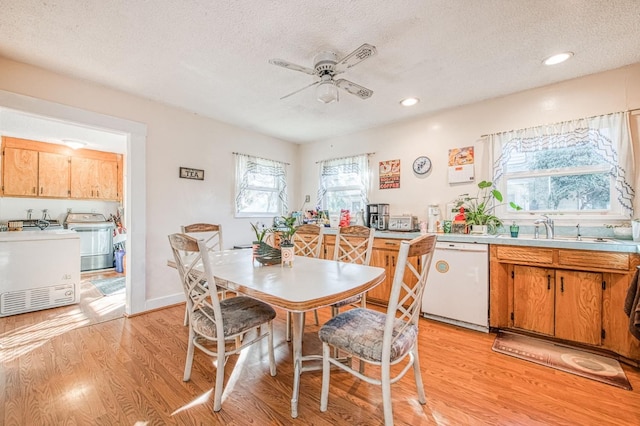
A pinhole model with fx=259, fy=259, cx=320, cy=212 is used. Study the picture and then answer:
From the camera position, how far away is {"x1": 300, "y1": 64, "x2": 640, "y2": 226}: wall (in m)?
2.44

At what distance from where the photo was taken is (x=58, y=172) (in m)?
4.67

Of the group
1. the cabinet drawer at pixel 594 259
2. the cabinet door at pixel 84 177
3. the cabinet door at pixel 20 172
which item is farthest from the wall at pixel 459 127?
the cabinet door at pixel 20 172

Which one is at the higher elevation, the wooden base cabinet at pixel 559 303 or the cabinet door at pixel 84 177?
the cabinet door at pixel 84 177

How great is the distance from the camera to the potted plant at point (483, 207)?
9.53 ft

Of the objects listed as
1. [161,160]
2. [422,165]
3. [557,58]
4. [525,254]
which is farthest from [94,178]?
[557,58]

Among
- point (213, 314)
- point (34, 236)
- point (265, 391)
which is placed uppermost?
point (34, 236)

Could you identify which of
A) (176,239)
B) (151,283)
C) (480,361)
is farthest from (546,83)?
(151,283)

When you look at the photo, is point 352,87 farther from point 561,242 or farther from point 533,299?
point 533,299

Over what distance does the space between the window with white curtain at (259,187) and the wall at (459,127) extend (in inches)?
34.5

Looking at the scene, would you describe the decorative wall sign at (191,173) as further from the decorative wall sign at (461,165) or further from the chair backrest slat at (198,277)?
the decorative wall sign at (461,165)

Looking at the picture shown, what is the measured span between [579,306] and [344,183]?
3.12 meters

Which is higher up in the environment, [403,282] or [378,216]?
[378,216]

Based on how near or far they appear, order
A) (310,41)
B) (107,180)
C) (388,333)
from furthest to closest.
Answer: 1. (107,180)
2. (310,41)
3. (388,333)

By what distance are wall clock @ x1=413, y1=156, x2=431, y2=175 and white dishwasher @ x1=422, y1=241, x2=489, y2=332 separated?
115cm
